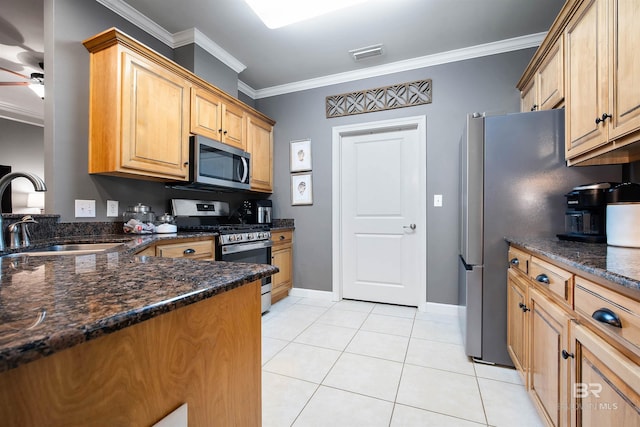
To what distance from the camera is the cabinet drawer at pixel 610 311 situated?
2.25 feet

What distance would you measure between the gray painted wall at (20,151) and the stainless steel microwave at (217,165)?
3417mm

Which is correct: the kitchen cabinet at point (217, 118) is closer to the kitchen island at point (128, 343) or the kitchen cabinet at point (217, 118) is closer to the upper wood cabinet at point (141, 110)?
the upper wood cabinet at point (141, 110)

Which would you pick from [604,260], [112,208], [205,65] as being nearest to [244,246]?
[112,208]

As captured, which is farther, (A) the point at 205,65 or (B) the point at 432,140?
(B) the point at 432,140

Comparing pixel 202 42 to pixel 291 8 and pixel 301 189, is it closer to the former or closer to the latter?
pixel 291 8

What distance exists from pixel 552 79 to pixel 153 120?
274 cm

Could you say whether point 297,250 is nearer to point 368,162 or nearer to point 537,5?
point 368,162

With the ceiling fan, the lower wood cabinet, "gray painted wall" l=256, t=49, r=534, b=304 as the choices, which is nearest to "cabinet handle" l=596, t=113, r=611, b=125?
the lower wood cabinet

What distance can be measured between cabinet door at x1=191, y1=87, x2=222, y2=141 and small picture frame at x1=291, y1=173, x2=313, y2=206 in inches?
40.6

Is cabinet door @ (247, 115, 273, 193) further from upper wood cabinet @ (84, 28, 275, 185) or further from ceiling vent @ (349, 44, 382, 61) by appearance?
ceiling vent @ (349, 44, 382, 61)

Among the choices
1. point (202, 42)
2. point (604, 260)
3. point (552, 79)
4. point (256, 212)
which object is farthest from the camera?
point (256, 212)

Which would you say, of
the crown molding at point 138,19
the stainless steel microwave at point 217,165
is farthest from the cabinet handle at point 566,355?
the crown molding at point 138,19

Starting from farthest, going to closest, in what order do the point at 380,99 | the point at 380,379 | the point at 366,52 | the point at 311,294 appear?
the point at 311,294, the point at 380,99, the point at 366,52, the point at 380,379

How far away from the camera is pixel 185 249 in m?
2.01
